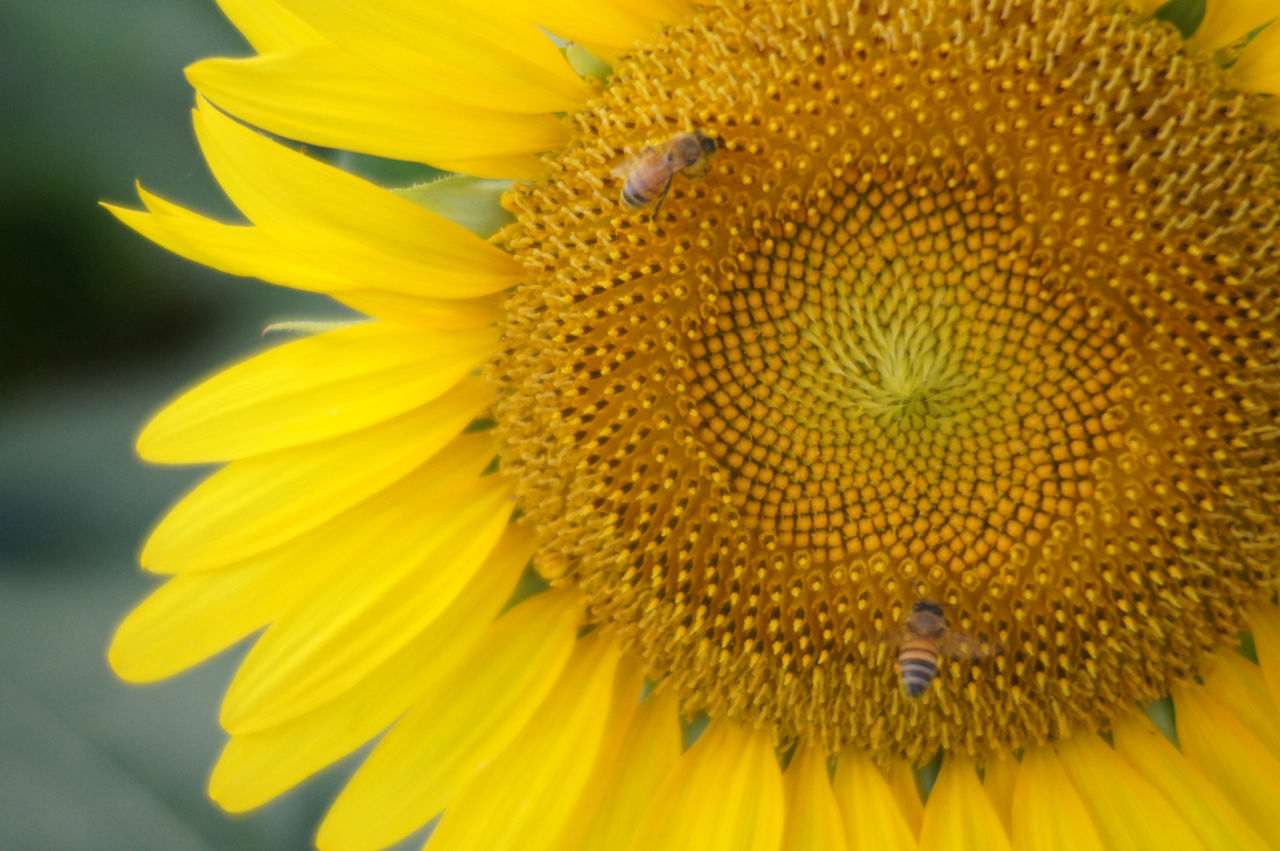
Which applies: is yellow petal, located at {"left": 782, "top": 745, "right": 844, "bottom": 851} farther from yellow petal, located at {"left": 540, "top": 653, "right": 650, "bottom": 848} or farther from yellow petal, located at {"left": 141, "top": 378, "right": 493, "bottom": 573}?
yellow petal, located at {"left": 141, "top": 378, "right": 493, "bottom": 573}

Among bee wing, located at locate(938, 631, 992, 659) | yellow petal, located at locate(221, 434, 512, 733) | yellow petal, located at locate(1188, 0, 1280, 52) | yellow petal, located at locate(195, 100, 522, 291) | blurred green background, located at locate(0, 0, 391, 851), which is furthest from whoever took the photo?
blurred green background, located at locate(0, 0, 391, 851)

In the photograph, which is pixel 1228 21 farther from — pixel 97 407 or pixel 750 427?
pixel 97 407

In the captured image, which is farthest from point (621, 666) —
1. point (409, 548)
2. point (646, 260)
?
point (646, 260)

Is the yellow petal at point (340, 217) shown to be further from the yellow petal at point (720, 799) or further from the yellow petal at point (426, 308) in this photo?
the yellow petal at point (720, 799)

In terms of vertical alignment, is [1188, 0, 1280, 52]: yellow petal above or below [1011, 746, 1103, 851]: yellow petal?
above

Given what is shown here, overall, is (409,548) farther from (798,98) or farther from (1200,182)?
(1200,182)

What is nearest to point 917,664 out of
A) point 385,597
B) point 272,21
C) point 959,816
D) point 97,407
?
point 959,816

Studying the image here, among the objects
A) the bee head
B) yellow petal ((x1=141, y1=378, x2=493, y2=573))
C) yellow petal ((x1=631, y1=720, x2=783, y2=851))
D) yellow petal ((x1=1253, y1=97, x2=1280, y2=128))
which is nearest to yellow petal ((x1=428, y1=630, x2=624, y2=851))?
yellow petal ((x1=631, y1=720, x2=783, y2=851))
